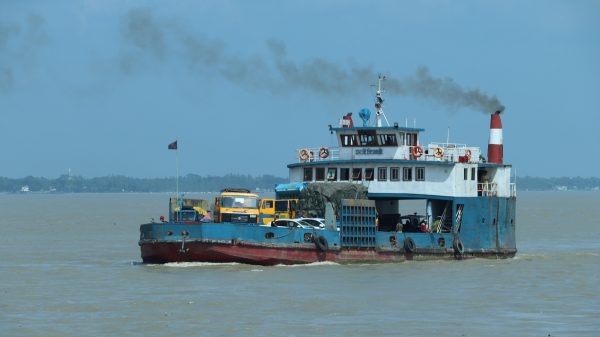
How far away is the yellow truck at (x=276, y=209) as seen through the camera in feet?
169

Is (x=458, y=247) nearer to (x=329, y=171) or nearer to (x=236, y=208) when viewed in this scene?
(x=329, y=171)

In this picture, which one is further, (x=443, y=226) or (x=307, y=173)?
(x=307, y=173)

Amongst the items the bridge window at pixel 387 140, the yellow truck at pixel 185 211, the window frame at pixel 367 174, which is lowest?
the yellow truck at pixel 185 211

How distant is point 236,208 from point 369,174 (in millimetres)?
6687

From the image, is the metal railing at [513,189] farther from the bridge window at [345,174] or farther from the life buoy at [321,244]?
the life buoy at [321,244]

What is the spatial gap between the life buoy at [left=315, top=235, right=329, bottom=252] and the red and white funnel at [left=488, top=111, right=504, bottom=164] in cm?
1151

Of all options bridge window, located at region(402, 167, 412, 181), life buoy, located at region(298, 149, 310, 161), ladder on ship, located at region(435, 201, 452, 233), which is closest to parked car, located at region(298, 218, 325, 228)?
bridge window, located at region(402, 167, 412, 181)

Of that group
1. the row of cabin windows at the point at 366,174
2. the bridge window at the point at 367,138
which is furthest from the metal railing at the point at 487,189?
the bridge window at the point at 367,138

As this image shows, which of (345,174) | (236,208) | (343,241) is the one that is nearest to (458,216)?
(345,174)

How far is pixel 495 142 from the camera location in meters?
57.3

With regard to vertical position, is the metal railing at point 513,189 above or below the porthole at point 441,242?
above

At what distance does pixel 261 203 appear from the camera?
2055 inches

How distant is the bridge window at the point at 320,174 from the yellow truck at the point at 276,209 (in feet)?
8.23

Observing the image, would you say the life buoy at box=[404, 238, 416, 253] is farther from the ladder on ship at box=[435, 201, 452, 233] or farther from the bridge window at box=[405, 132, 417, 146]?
the bridge window at box=[405, 132, 417, 146]
